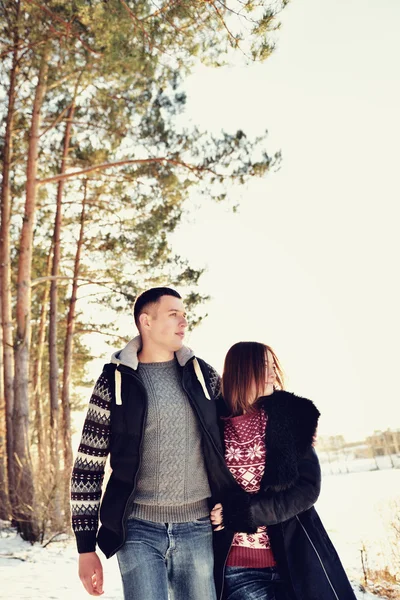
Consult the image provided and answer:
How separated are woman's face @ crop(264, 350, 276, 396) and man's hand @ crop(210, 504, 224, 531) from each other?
58 cm

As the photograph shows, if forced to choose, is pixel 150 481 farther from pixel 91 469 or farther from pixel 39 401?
pixel 39 401

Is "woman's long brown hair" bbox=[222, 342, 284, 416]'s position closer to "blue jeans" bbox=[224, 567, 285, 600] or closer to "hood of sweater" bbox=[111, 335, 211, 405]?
"hood of sweater" bbox=[111, 335, 211, 405]

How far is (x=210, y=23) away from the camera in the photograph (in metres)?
7.37

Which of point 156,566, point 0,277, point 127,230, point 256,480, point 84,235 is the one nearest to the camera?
point 156,566

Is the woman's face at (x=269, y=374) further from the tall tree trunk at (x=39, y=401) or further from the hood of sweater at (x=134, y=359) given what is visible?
the tall tree trunk at (x=39, y=401)

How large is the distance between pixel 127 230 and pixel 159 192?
2083mm

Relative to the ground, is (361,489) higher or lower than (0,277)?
lower

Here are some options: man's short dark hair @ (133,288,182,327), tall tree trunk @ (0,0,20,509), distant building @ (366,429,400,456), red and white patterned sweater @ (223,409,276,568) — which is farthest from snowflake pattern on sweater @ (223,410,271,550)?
distant building @ (366,429,400,456)

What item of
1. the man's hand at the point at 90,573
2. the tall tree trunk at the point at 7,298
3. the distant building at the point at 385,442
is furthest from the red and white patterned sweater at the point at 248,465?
the distant building at the point at 385,442

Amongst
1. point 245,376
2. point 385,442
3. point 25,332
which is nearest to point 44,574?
point 25,332

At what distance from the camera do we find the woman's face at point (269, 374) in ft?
9.59

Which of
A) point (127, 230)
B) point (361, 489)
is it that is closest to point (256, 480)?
point (127, 230)

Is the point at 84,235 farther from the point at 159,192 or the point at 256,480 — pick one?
the point at 256,480

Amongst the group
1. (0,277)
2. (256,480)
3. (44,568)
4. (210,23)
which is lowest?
(44,568)
